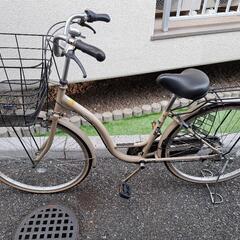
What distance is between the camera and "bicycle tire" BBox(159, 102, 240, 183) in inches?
98.0

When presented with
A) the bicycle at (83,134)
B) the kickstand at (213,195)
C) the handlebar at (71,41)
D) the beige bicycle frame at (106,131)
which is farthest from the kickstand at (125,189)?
the handlebar at (71,41)

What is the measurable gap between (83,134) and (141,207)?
0.91m

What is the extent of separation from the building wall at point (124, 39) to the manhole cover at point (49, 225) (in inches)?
60.7

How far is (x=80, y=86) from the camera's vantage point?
419 centimetres

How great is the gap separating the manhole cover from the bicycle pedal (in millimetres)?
467

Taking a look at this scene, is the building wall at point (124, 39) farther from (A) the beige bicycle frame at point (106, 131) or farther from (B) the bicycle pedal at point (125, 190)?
(B) the bicycle pedal at point (125, 190)

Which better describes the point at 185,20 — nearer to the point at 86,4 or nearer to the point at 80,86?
the point at 86,4

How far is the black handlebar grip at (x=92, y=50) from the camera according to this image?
1.72 metres

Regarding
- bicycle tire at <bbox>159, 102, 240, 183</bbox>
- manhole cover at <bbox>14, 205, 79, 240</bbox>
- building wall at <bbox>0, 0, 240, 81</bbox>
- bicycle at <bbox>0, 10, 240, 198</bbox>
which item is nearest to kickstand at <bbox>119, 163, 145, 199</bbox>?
bicycle at <bbox>0, 10, 240, 198</bbox>

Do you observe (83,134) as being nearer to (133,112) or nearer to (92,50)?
(92,50)

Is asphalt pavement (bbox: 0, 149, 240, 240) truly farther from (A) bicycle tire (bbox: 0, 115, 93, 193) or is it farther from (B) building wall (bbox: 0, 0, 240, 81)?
(B) building wall (bbox: 0, 0, 240, 81)

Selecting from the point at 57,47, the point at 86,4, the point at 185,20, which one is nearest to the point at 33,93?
the point at 57,47

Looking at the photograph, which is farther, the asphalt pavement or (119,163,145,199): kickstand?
(119,163,145,199): kickstand

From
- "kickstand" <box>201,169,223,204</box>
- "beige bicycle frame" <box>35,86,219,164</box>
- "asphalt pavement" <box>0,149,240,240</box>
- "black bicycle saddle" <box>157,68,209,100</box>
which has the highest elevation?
"black bicycle saddle" <box>157,68,209,100</box>
